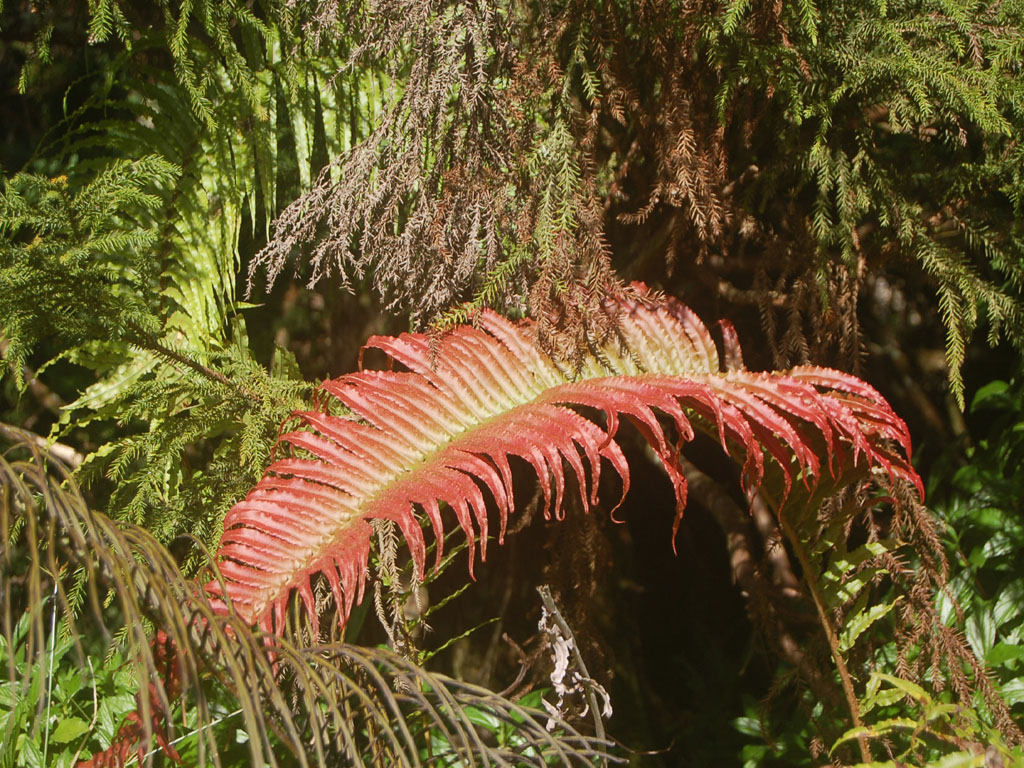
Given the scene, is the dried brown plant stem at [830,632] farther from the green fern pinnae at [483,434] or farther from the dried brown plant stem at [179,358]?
the dried brown plant stem at [179,358]

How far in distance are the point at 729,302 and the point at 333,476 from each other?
1.11 metres

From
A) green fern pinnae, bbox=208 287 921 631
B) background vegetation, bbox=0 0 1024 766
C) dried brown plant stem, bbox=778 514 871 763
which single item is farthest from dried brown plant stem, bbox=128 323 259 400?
dried brown plant stem, bbox=778 514 871 763

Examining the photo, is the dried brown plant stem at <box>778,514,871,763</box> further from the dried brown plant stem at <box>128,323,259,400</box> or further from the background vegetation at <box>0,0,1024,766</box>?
the dried brown plant stem at <box>128,323,259,400</box>

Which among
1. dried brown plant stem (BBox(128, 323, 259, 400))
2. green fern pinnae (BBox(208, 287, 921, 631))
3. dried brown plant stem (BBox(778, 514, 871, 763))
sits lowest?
dried brown plant stem (BBox(778, 514, 871, 763))

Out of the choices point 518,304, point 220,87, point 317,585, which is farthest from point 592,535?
point 220,87

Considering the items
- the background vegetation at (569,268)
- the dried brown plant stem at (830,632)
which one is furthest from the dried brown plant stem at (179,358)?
the dried brown plant stem at (830,632)

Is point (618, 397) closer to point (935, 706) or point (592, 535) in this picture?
point (592, 535)

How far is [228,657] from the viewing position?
65 cm

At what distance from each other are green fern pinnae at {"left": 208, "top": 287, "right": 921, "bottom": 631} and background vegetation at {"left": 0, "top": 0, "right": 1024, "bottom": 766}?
87 millimetres

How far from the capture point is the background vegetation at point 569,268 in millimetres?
1494

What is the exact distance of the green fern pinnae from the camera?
113cm

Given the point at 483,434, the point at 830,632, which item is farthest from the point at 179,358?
the point at 830,632

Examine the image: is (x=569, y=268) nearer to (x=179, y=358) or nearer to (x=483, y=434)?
(x=483, y=434)

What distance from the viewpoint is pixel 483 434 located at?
51.7 inches
